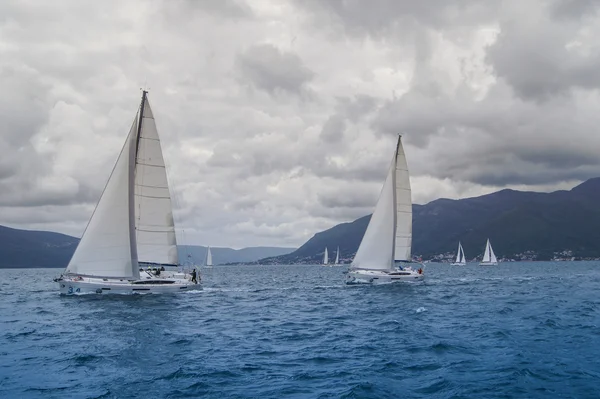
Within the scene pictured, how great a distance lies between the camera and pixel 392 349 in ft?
83.9

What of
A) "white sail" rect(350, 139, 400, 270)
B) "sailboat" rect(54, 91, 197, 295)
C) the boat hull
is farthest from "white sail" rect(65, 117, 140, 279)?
"white sail" rect(350, 139, 400, 270)

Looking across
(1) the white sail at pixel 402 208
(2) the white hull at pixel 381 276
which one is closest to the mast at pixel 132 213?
(2) the white hull at pixel 381 276

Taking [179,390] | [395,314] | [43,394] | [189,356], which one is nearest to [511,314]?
[395,314]

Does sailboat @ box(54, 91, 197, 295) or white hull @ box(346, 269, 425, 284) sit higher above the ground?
sailboat @ box(54, 91, 197, 295)

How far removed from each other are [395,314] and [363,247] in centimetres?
3287

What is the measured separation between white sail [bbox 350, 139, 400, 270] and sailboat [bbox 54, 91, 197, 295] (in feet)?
89.8

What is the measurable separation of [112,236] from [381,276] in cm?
3790

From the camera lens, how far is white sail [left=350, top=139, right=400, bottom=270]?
7094 cm

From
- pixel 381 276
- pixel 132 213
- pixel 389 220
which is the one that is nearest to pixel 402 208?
pixel 389 220

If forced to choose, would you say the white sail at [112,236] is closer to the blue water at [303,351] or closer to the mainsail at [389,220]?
the blue water at [303,351]

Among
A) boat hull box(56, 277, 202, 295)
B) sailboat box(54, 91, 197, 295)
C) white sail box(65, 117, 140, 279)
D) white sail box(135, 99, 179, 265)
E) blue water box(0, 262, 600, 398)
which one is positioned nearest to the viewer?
blue water box(0, 262, 600, 398)

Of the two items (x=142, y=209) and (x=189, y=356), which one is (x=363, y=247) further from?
(x=189, y=356)

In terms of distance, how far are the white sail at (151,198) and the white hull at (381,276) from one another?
29607mm

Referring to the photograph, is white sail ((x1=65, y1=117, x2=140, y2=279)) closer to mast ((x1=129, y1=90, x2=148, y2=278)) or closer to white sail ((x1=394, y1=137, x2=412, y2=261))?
mast ((x1=129, y1=90, x2=148, y2=278))
